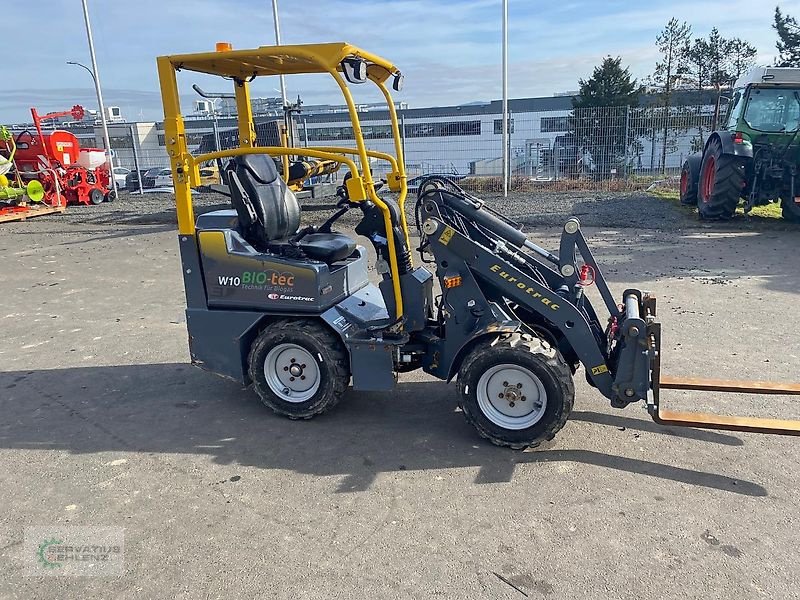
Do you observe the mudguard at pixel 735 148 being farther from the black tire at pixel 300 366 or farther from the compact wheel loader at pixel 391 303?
the black tire at pixel 300 366

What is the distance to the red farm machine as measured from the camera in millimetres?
15976

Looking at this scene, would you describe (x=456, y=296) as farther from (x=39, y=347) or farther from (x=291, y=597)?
(x=39, y=347)

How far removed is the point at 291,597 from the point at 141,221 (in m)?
13.3

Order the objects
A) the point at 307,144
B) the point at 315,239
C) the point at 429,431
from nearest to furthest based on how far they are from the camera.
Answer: the point at 429,431
the point at 315,239
the point at 307,144

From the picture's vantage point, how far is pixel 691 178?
43.9 feet

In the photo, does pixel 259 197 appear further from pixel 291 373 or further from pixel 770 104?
pixel 770 104

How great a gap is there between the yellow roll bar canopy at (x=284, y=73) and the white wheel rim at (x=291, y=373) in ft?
2.44

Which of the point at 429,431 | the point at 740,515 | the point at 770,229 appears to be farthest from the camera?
the point at 770,229

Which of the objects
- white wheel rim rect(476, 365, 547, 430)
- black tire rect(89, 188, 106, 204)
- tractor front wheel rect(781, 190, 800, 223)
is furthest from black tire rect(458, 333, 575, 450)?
black tire rect(89, 188, 106, 204)

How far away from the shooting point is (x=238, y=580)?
286 cm

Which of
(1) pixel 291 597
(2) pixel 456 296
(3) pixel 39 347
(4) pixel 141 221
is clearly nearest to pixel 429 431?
(2) pixel 456 296

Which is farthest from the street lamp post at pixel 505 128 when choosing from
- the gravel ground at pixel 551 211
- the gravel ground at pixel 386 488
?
the gravel ground at pixel 386 488

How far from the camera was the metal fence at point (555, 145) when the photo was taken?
17172 millimetres

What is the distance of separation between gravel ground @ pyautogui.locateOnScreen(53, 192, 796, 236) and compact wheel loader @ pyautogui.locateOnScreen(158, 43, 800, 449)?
7564mm
